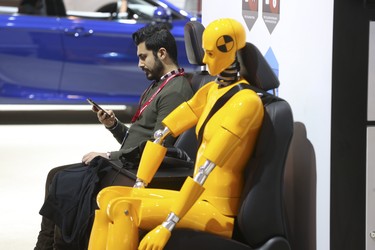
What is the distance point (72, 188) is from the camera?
3494mm

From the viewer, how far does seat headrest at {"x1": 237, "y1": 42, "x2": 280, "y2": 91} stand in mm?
3039

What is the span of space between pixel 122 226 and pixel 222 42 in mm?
682

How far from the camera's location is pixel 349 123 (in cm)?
305

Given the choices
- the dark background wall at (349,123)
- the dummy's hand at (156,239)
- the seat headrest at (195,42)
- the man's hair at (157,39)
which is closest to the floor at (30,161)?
the man's hair at (157,39)

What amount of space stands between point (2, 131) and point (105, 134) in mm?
935

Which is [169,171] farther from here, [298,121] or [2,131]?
[2,131]

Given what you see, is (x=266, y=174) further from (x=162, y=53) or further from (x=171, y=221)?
(x=162, y=53)

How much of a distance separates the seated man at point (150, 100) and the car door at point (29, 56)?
392cm

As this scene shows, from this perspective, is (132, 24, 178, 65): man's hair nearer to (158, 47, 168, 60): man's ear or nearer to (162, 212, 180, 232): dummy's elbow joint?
(158, 47, 168, 60): man's ear

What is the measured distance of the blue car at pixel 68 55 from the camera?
7770mm

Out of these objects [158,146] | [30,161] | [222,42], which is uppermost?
[222,42]

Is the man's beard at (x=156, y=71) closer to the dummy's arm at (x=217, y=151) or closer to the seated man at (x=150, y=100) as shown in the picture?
the seated man at (x=150, y=100)

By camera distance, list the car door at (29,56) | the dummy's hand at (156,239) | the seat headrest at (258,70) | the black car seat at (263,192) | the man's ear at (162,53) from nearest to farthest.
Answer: the dummy's hand at (156,239)
the black car seat at (263,192)
the seat headrest at (258,70)
the man's ear at (162,53)
the car door at (29,56)

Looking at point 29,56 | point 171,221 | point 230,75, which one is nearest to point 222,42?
point 230,75
